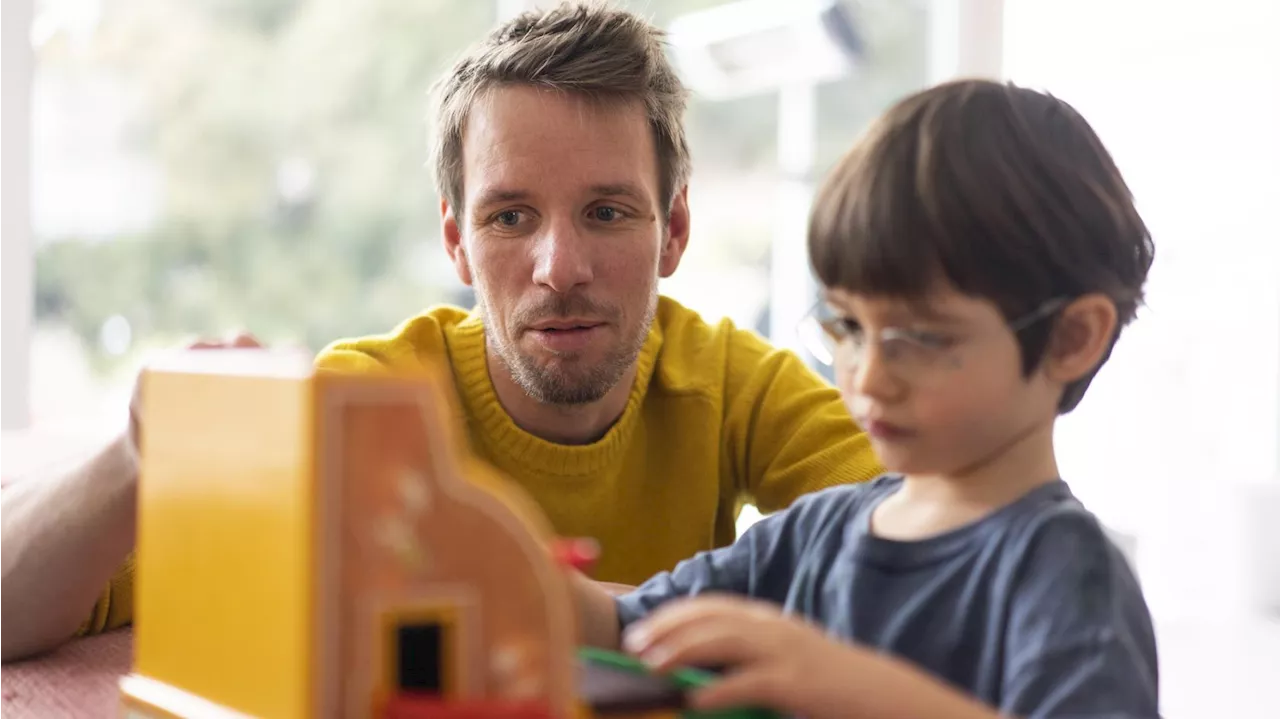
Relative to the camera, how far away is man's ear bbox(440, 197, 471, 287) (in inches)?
63.8

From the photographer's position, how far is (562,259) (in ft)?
4.60

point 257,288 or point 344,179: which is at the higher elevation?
point 344,179

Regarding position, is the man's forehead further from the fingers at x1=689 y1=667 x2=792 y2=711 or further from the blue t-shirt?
the fingers at x1=689 y1=667 x2=792 y2=711

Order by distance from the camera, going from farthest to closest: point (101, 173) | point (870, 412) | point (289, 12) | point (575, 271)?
point (289, 12)
point (101, 173)
point (575, 271)
point (870, 412)

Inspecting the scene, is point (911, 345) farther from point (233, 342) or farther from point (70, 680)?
point (70, 680)

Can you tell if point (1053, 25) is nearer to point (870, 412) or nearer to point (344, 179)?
point (344, 179)

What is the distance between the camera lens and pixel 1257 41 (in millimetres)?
3303

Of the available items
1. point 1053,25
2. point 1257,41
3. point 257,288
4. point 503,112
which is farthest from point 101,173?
point 1257,41

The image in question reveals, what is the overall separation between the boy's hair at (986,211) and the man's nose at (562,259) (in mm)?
569

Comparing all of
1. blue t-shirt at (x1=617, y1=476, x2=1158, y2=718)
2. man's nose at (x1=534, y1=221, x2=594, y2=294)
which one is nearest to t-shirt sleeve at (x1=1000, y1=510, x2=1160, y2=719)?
blue t-shirt at (x1=617, y1=476, x2=1158, y2=718)

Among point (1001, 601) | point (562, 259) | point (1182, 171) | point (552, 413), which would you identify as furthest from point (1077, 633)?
point (1182, 171)

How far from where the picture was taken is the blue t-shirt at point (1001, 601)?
28.2 inches

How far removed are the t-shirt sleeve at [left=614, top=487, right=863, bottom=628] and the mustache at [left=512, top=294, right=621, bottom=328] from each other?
0.49 m

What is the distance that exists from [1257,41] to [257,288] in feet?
7.99
